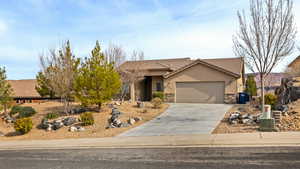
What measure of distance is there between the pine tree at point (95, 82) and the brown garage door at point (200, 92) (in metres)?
8.31

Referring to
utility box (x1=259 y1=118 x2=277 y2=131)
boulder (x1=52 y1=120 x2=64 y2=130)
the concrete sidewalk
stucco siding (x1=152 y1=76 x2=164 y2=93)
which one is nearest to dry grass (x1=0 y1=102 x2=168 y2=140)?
boulder (x1=52 y1=120 x2=64 y2=130)

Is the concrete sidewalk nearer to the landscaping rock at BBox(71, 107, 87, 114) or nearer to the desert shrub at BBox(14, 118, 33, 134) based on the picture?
the desert shrub at BBox(14, 118, 33, 134)

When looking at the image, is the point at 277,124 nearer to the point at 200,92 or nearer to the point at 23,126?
the point at 200,92

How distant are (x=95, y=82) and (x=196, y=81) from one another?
10614mm

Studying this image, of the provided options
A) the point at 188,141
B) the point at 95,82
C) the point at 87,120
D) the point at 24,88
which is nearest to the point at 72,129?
the point at 87,120

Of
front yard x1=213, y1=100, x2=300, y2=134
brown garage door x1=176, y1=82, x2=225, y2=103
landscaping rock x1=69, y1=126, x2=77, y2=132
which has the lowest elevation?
landscaping rock x1=69, y1=126, x2=77, y2=132

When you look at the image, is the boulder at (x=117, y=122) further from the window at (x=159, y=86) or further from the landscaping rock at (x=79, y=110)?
the window at (x=159, y=86)

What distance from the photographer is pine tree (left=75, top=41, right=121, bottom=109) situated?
737 inches

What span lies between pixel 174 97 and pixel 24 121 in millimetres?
14409

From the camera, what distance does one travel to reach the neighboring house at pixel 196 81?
23.3 metres

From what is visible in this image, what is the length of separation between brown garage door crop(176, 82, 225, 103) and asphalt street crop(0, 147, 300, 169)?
15.5m

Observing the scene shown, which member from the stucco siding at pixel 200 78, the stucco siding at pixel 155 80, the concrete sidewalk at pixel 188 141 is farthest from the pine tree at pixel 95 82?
the stucco siding at pixel 155 80

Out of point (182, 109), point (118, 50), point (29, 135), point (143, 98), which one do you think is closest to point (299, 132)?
point (182, 109)

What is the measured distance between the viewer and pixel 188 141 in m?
10.2
